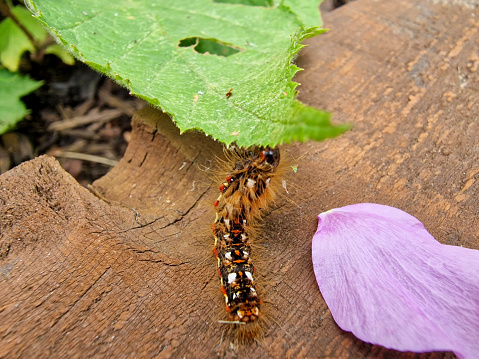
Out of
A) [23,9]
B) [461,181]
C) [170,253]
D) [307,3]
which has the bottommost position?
[461,181]

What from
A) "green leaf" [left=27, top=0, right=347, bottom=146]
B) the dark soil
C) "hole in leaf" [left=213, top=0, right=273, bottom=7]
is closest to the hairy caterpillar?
"green leaf" [left=27, top=0, right=347, bottom=146]

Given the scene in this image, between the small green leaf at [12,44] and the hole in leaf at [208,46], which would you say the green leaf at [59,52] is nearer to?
the small green leaf at [12,44]

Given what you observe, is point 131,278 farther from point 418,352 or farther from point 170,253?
point 418,352

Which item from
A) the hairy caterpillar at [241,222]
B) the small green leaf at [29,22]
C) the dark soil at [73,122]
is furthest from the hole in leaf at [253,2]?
the small green leaf at [29,22]

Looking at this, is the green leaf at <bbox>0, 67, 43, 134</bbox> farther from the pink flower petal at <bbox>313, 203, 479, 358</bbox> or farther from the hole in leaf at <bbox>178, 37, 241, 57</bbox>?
the pink flower petal at <bbox>313, 203, 479, 358</bbox>

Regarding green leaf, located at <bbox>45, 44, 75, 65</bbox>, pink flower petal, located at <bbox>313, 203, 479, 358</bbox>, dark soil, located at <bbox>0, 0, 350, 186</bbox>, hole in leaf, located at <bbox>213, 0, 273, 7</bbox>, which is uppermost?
green leaf, located at <bbox>45, 44, 75, 65</bbox>

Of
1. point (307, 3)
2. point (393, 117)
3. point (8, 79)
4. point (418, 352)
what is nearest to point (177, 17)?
point (307, 3)

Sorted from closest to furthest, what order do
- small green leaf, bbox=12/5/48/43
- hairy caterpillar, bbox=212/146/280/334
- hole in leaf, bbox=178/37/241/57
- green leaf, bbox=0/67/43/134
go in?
1. hairy caterpillar, bbox=212/146/280/334
2. hole in leaf, bbox=178/37/241/57
3. green leaf, bbox=0/67/43/134
4. small green leaf, bbox=12/5/48/43
